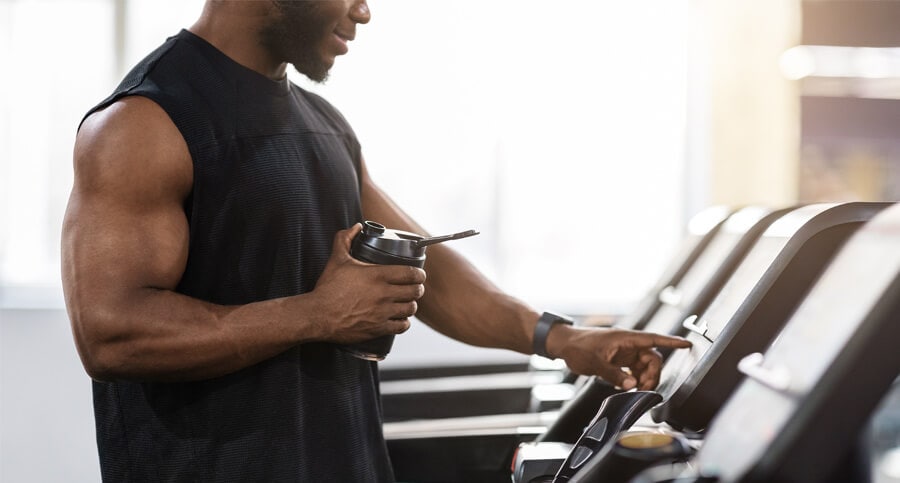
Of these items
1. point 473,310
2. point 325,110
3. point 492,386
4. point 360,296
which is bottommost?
point 492,386

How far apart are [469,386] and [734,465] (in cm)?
154

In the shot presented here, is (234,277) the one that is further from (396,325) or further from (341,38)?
(341,38)

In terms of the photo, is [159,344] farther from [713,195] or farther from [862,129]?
[862,129]

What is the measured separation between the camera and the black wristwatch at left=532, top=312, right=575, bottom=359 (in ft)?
5.00

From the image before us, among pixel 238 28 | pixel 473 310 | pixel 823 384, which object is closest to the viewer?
pixel 823 384

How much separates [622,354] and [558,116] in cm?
271

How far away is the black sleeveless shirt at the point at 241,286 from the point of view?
1264 millimetres

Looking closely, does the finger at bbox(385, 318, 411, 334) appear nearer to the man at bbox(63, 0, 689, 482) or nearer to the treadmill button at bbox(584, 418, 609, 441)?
the man at bbox(63, 0, 689, 482)

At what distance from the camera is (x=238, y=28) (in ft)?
4.57

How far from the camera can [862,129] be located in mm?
4109

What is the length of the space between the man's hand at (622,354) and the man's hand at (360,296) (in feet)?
1.14

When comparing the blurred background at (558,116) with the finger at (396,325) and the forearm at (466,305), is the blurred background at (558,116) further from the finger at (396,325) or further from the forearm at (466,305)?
the finger at (396,325)

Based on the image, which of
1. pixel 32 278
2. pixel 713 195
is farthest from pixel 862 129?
pixel 32 278

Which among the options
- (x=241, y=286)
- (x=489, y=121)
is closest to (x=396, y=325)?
(x=241, y=286)
